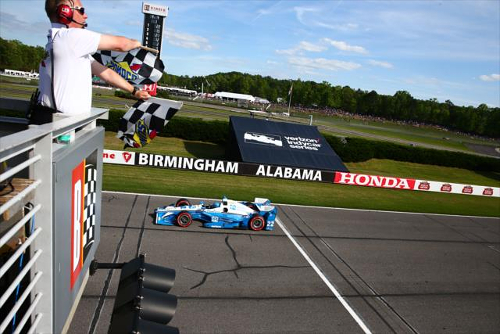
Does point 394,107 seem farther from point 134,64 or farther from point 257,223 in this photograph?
point 134,64

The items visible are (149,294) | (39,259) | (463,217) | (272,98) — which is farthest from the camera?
(272,98)

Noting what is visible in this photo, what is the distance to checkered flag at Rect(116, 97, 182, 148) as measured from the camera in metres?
3.49

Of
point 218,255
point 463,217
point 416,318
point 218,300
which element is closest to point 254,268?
point 218,255

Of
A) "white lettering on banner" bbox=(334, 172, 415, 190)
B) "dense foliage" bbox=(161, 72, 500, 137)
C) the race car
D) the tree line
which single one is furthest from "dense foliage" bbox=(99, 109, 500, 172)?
the tree line

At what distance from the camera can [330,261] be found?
1065 centimetres

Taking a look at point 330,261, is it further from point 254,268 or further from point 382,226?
point 382,226

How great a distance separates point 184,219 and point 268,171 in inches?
366

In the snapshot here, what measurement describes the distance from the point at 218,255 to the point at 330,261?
3.29 m

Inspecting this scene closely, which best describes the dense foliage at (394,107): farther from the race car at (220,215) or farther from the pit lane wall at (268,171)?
the race car at (220,215)

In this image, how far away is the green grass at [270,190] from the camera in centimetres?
1628

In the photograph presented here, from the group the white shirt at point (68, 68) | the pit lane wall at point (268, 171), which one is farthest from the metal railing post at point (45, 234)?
the pit lane wall at point (268, 171)

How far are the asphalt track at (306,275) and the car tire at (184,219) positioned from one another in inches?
8.0

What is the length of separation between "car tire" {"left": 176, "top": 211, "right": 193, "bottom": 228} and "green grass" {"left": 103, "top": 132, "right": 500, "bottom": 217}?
399cm

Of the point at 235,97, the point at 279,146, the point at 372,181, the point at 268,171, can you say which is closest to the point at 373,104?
the point at 235,97
